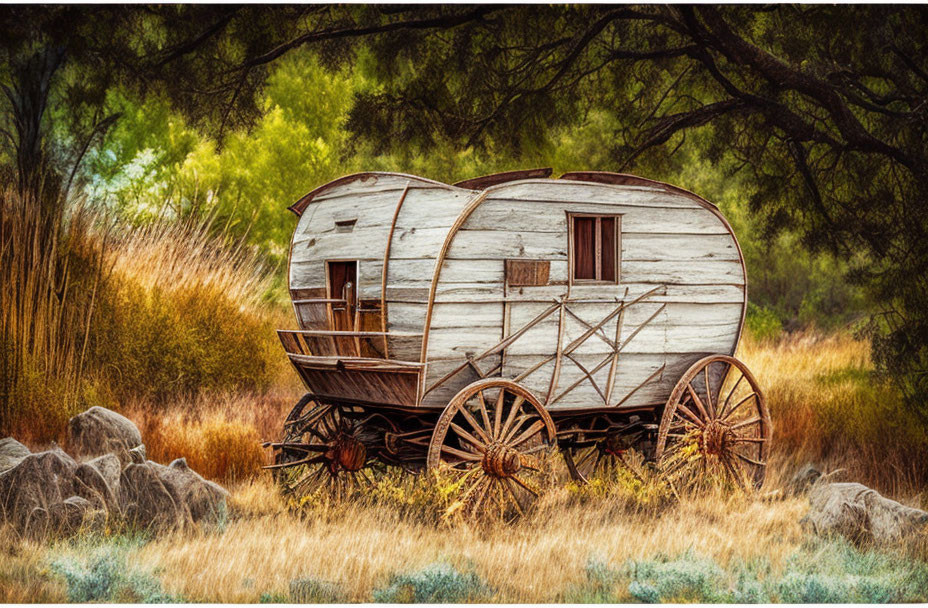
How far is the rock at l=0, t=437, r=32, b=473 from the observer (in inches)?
319

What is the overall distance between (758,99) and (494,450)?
441 centimetres

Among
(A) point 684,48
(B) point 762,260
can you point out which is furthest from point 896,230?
(B) point 762,260

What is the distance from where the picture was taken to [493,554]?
276 inches

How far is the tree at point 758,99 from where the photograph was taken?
9156mm

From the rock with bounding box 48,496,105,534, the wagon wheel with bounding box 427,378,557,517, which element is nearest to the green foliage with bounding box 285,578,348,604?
the wagon wheel with bounding box 427,378,557,517

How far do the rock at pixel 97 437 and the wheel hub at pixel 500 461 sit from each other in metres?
3.29

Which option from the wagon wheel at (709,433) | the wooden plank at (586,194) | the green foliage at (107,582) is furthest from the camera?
the wagon wheel at (709,433)

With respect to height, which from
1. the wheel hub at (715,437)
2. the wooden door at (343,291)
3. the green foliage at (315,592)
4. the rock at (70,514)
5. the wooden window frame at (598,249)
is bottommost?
the green foliage at (315,592)

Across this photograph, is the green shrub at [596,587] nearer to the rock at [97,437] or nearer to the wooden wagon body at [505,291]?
the wooden wagon body at [505,291]

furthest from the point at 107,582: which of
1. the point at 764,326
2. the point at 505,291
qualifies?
the point at 764,326

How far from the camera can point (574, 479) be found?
900 cm

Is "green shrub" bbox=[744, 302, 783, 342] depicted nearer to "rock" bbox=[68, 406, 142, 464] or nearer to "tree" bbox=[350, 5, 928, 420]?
"tree" bbox=[350, 5, 928, 420]

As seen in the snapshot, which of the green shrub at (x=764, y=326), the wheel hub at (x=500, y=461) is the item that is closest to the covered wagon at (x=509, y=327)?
the wheel hub at (x=500, y=461)

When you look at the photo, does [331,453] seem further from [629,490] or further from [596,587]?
[596,587]
